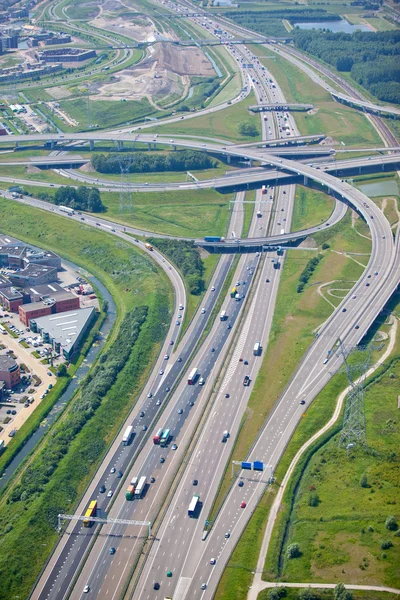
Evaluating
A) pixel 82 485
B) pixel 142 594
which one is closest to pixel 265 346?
pixel 82 485

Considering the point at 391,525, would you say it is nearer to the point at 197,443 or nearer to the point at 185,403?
the point at 197,443

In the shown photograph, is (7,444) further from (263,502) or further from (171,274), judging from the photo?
(171,274)

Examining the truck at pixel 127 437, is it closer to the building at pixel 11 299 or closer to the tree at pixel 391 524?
the tree at pixel 391 524

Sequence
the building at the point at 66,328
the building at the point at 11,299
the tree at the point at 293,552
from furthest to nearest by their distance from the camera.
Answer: the building at the point at 11,299, the building at the point at 66,328, the tree at the point at 293,552

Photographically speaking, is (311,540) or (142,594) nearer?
(142,594)

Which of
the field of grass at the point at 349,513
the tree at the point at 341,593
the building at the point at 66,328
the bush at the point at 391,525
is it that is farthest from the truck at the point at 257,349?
the tree at the point at 341,593

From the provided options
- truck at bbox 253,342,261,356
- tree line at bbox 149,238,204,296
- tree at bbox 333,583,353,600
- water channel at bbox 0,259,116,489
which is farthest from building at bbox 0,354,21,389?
tree at bbox 333,583,353,600
